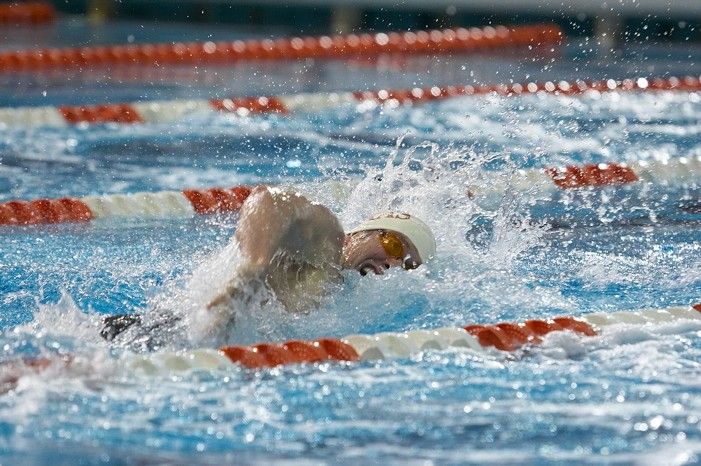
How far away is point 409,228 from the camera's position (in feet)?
10.7

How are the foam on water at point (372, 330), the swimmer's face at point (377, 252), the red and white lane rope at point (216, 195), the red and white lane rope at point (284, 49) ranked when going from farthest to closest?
the red and white lane rope at point (284, 49) → the red and white lane rope at point (216, 195) → the swimmer's face at point (377, 252) → the foam on water at point (372, 330)

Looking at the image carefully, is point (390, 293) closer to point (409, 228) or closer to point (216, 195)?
point (409, 228)

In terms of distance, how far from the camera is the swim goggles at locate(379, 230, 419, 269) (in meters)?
3.22

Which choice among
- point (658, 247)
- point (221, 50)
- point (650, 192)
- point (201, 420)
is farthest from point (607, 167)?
point (221, 50)

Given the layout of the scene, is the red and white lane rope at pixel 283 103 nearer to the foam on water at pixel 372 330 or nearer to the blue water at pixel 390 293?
the blue water at pixel 390 293

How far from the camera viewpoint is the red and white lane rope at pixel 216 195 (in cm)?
440

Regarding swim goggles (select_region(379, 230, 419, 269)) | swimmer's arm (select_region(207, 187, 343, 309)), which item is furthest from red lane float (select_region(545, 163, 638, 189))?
swimmer's arm (select_region(207, 187, 343, 309))

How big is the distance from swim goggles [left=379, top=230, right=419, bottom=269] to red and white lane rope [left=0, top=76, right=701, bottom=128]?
3304 millimetres

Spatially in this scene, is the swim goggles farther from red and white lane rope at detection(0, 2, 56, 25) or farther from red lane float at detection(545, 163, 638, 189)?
red and white lane rope at detection(0, 2, 56, 25)

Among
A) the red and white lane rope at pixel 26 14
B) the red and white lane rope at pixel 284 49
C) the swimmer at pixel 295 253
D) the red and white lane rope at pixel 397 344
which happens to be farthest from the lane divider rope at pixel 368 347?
the red and white lane rope at pixel 26 14

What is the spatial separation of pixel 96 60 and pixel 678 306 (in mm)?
5577

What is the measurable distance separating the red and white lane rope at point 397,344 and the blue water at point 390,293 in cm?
4

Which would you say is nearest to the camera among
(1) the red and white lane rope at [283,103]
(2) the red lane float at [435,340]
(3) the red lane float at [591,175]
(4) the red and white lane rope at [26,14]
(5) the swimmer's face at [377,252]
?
(2) the red lane float at [435,340]

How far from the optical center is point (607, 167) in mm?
5234
